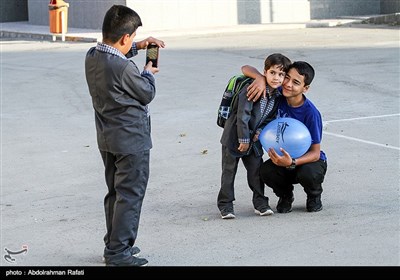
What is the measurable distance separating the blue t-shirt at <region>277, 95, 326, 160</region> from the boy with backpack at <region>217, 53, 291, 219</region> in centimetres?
9

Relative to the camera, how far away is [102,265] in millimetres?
6430

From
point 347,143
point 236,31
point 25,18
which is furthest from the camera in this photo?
point 25,18

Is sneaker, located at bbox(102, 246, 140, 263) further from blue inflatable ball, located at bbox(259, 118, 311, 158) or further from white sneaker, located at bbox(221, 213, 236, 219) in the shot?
blue inflatable ball, located at bbox(259, 118, 311, 158)

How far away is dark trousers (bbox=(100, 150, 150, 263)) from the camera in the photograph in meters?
6.25

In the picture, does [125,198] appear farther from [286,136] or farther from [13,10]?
[13,10]

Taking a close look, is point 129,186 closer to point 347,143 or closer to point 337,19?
point 347,143

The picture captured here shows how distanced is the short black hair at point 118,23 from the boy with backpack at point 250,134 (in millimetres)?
1452

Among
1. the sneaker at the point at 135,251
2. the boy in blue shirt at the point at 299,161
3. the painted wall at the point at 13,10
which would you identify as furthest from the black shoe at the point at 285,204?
the painted wall at the point at 13,10

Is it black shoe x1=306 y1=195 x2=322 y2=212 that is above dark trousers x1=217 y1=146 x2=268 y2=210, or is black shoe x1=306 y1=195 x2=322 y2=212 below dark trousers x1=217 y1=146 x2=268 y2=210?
below

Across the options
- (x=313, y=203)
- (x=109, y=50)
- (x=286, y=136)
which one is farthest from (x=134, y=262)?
(x=313, y=203)

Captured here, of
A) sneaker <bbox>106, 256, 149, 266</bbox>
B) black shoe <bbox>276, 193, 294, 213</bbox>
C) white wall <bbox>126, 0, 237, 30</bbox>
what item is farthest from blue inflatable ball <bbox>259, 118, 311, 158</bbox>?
white wall <bbox>126, 0, 237, 30</bbox>

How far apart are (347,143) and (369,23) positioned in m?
17.6

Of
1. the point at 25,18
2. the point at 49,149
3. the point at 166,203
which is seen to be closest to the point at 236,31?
the point at 25,18

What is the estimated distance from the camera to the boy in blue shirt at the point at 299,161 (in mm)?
7426
